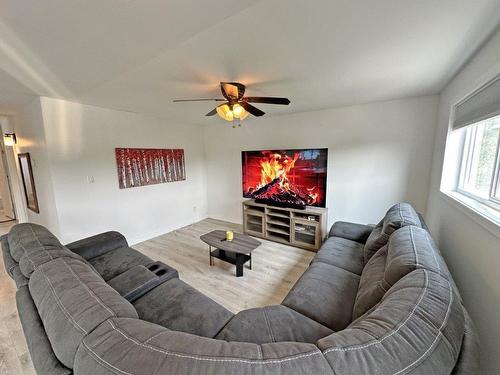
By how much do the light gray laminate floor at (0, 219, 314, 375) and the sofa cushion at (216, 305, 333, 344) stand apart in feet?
2.62

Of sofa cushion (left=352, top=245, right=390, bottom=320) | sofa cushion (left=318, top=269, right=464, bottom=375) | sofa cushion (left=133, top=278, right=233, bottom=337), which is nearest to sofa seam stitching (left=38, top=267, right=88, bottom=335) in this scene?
sofa cushion (left=133, top=278, right=233, bottom=337)

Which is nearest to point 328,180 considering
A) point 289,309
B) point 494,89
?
point 494,89

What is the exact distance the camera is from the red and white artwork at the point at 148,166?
3320 mm

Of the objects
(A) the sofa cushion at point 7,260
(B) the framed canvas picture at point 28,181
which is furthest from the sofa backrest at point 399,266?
(B) the framed canvas picture at point 28,181

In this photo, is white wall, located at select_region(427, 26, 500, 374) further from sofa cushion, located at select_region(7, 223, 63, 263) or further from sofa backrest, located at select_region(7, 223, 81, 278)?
sofa cushion, located at select_region(7, 223, 63, 263)

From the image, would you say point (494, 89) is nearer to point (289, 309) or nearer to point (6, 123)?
point (289, 309)

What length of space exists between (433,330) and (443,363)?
0.31 feet

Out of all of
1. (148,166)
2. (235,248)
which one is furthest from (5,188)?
(235,248)

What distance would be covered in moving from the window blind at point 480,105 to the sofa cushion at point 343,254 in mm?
1455

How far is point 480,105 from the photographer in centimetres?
150

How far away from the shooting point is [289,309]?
1.40 metres

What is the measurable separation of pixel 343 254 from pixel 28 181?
15.9ft

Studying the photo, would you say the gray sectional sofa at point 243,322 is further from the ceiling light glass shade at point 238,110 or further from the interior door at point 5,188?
the interior door at point 5,188

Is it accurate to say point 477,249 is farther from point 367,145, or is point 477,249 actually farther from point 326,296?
point 367,145
